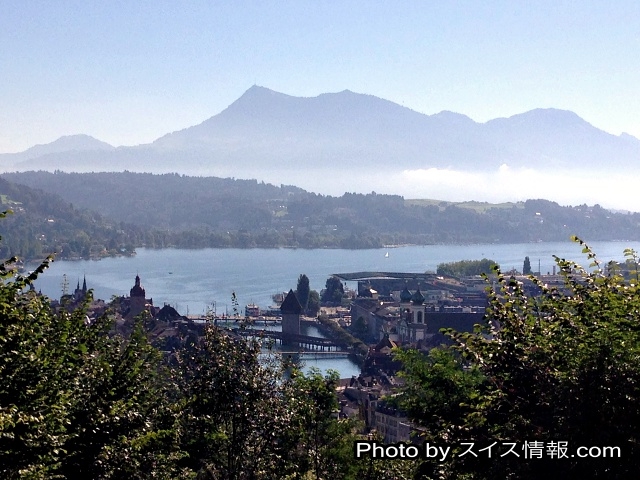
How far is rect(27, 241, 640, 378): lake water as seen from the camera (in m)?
47.7

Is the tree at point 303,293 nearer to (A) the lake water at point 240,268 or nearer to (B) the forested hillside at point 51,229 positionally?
(A) the lake water at point 240,268

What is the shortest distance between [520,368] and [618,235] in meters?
108

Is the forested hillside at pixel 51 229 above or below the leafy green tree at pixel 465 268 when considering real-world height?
above

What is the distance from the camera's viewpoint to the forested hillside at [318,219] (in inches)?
3804

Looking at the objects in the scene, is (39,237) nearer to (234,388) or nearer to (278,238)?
(278,238)

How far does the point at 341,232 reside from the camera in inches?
4173

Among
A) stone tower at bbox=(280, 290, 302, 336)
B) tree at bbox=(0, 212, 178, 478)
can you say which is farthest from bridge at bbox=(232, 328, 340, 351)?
tree at bbox=(0, 212, 178, 478)

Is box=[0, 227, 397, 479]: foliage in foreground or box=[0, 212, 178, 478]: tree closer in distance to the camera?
box=[0, 212, 178, 478]: tree

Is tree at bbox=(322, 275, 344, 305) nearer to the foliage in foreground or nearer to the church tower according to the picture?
the church tower

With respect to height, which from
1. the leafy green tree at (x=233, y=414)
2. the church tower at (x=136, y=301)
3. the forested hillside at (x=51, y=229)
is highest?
the forested hillside at (x=51, y=229)

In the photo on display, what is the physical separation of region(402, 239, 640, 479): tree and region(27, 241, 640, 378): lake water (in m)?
22.7

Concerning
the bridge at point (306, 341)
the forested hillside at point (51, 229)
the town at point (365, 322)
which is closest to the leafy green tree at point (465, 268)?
the town at point (365, 322)

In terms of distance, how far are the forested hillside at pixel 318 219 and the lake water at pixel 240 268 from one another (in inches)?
178

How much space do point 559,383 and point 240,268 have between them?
213 feet
